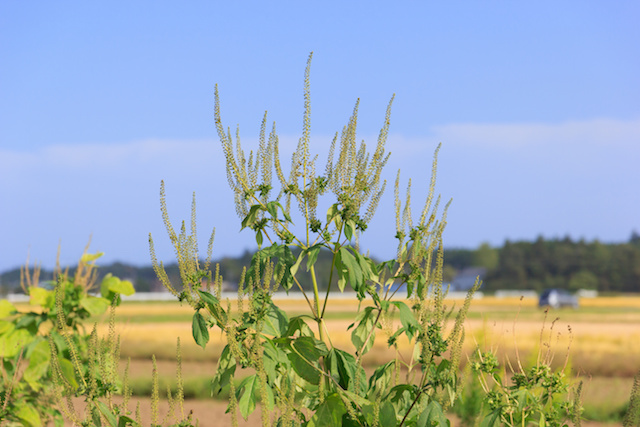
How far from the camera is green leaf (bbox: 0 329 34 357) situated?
17.2 ft

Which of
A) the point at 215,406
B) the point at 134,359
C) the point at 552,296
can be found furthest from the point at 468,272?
the point at 215,406

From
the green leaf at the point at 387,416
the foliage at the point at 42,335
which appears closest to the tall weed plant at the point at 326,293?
the green leaf at the point at 387,416

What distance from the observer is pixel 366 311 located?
316 cm

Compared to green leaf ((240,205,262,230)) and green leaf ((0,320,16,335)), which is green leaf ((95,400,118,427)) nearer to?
green leaf ((240,205,262,230))

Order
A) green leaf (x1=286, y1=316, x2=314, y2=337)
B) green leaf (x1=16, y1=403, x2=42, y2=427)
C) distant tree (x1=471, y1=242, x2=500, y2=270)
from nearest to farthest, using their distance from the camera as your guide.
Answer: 1. green leaf (x1=286, y1=316, x2=314, y2=337)
2. green leaf (x1=16, y1=403, x2=42, y2=427)
3. distant tree (x1=471, y1=242, x2=500, y2=270)

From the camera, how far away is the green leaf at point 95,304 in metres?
5.28

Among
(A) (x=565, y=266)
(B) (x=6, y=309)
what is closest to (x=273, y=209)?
(B) (x=6, y=309)

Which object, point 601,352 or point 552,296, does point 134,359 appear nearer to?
point 601,352

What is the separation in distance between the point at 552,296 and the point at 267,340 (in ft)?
177

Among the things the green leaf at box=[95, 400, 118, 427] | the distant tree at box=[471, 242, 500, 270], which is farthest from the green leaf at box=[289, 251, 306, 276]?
the distant tree at box=[471, 242, 500, 270]

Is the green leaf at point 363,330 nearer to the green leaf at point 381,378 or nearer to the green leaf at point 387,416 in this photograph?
the green leaf at point 381,378

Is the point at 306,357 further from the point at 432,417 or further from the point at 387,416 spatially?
the point at 432,417

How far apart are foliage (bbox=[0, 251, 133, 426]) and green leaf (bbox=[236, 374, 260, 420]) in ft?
8.62

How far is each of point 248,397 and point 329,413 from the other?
0.36 meters
